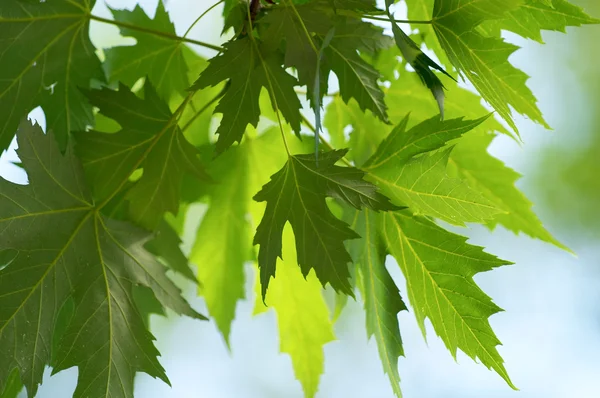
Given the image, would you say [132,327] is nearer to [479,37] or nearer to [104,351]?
[104,351]

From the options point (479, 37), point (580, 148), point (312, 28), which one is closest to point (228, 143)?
point (312, 28)

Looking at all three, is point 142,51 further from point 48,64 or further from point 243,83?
point 243,83

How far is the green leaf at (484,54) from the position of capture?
19.2 inches

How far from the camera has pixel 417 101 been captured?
0.73 m

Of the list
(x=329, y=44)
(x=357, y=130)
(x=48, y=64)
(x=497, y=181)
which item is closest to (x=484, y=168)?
(x=497, y=181)

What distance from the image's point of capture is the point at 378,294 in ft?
2.00

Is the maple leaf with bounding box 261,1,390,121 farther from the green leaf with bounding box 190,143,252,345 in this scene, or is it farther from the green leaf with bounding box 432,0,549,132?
the green leaf with bounding box 190,143,252,345

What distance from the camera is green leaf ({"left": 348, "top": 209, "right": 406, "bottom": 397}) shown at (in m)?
0.59

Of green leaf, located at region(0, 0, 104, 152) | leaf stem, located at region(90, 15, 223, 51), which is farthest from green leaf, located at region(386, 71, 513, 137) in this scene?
green leaf, located at region(0, 0, 104, 152)

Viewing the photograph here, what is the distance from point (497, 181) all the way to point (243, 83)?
35 cm

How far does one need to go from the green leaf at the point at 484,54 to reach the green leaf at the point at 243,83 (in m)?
0.13

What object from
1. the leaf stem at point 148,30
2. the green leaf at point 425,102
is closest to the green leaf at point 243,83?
the leaf stem at point 148,30

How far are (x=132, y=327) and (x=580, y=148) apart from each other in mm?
2135

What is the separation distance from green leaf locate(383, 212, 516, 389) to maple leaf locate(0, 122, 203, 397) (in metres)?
0.22
